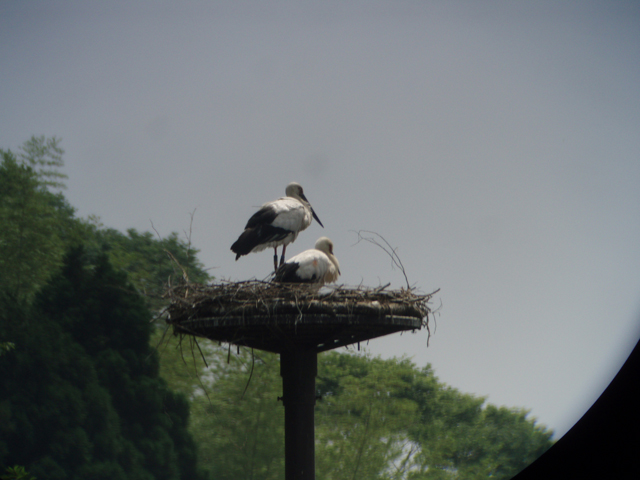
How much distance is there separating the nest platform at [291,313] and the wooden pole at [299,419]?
0.13 m

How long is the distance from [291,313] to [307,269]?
930mm

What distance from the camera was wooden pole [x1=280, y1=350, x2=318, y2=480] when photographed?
10.0 feet

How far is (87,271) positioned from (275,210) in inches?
173

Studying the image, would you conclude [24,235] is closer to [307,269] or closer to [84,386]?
[84,386]

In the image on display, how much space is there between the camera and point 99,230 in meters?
11.0

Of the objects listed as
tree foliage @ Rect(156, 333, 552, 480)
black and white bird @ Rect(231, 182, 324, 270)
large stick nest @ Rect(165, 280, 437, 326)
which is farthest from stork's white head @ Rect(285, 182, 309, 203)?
tree foliage @ Rect(156, 333, 552, 480)

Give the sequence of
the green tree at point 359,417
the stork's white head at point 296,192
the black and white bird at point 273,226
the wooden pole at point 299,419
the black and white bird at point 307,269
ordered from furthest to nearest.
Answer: the green tree at point 359,417 → the stork's white head at point 296,192 → the black and white bird at point 273,226 → the black and white bird at point 307,269 → the wooden pole at point 299,419

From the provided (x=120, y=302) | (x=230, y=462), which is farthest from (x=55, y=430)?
(x=230, y=462)

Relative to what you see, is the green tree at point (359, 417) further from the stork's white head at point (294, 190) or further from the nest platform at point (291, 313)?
the nest platform at point (291, 313)

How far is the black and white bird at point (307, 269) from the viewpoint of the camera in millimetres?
3637

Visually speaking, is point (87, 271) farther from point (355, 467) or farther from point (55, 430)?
point (355, 467)

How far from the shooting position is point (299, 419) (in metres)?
3.06

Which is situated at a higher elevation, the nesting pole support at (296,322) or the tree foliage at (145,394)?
the tree foliage at (145,394)

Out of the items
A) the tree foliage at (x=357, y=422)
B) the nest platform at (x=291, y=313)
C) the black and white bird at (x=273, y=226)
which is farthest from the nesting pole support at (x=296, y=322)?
the tree foliage at (x=357, y=422)
